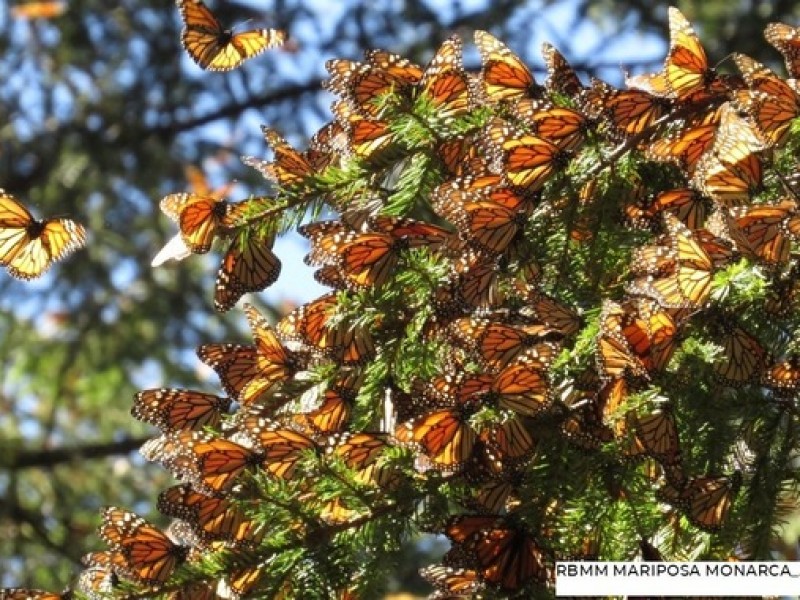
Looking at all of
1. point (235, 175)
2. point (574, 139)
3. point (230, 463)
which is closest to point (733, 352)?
point (574, 139)

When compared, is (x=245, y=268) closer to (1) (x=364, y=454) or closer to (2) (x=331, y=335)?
(2) (x=331, y=335)

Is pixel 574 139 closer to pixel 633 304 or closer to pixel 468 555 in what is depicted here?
pixel 633 304

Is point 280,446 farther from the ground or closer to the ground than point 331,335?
closer to the ground

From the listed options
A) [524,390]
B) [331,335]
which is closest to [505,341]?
[524,390]

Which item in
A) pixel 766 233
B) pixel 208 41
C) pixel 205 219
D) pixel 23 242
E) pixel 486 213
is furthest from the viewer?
pixel 208 41

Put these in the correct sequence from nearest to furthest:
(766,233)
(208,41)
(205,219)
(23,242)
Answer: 1. (766,233)
2. (205,219)
3. (23,242)
4. (208,41)
